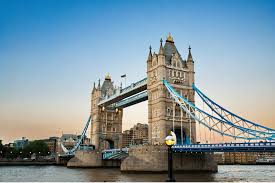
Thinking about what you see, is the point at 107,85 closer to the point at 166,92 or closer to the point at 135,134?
the point at 166,92

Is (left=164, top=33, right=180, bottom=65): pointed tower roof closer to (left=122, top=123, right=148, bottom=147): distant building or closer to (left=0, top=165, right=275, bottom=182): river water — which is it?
(left=0, top=165, right=275, bottom=182): river water

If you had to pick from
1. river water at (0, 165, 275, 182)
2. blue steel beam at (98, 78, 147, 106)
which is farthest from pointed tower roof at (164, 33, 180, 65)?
river water at (0, 165, 275, 182)

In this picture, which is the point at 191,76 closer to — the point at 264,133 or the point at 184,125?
the point at 184,125

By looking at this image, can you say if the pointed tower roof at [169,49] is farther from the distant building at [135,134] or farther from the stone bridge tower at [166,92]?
the distant building at [135,134]

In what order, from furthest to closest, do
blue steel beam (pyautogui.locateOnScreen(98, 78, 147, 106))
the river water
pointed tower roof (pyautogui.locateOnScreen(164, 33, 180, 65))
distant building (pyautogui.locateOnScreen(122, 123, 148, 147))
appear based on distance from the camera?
distant building (pyautogui.locateOnScreen(122, 123, 148, 147)) < blue steel beam (pyautogui.locateOnScreen(98, 78, 147, 106)) < pointed tower roof (pyautogui.locateOnScreen(164, 33, 180, 65)) < the river water

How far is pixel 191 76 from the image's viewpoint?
168ft

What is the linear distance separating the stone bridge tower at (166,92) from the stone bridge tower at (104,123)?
21.5 m

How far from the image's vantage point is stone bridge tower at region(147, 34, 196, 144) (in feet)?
157

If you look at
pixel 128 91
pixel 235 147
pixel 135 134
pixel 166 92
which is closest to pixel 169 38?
pixel 166 92

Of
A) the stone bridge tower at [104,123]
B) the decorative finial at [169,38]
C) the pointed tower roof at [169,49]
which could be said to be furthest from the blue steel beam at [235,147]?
the stone bridge tower at [104,123]

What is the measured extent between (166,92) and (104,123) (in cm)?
2719

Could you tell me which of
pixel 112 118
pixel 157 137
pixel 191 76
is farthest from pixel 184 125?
pixel 112 118

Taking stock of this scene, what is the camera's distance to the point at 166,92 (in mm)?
48656

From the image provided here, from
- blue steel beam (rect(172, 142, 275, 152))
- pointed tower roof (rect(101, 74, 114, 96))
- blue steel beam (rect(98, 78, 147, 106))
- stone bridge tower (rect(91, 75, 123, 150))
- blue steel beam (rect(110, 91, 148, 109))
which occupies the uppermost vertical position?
pointed tower roof (rect(101, 74, 114, 96))
